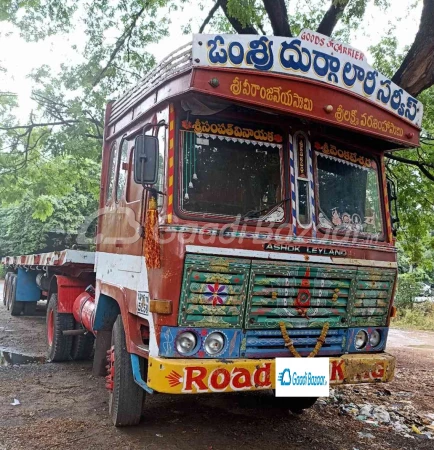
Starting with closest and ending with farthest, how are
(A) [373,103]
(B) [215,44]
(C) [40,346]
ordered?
(B) [215,44] → (A) [373,103] → (C) [40,346]

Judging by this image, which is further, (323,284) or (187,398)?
(187,398)

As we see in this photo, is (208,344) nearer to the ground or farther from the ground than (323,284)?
nearer to the ground

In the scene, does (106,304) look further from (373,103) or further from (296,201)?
(373,103)

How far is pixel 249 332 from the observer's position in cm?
355

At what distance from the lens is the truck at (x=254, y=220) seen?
3359mm

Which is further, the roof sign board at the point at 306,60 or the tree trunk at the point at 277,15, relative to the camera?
the tree trunk at the point at 277,15

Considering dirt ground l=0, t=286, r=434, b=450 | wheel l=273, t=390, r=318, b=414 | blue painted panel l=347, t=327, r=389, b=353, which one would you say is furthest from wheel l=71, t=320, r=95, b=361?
blue painted panel l=347, t=327, r=389, b=353

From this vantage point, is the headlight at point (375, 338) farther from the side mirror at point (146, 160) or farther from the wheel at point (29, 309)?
the wheel at point (29, 309)

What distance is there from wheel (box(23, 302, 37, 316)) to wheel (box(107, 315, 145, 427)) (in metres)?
7.39

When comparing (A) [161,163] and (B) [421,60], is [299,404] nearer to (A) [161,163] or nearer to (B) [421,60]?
(A) [161,163]

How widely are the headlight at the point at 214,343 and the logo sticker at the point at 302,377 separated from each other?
1.40 ft

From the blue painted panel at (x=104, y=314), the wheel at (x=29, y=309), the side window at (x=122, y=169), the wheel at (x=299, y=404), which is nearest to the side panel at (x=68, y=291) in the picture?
the blue painted panel at (x=104, y=314)

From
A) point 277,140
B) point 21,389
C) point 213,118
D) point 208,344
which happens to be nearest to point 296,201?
point 277,140

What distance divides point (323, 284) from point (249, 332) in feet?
2.34
